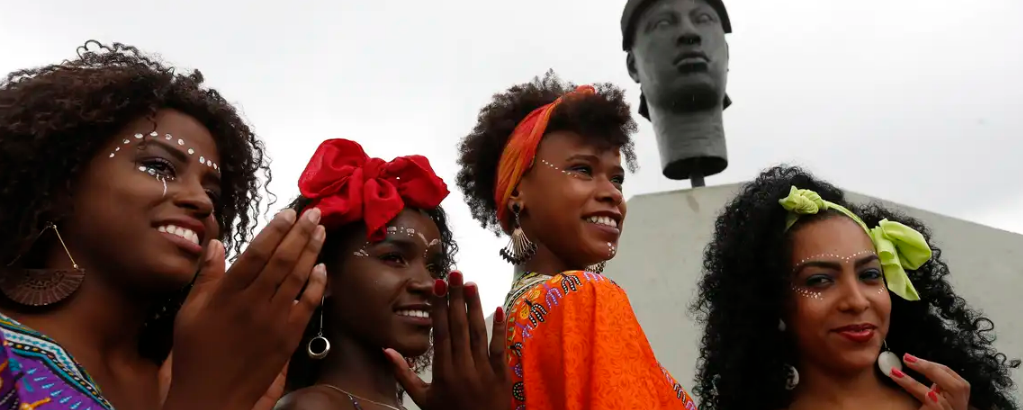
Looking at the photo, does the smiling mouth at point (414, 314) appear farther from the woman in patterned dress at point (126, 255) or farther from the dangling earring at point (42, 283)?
the dangling earring at point (42, 283)

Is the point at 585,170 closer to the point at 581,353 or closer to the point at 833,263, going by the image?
the point at 581,353

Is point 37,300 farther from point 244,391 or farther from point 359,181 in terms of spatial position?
point 359,181

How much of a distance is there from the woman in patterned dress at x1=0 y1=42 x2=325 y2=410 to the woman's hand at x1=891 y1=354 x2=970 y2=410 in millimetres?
1994

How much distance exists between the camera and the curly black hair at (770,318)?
2979 mm

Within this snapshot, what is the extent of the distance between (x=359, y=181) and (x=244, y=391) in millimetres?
1043

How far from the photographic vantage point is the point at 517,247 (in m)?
2.75

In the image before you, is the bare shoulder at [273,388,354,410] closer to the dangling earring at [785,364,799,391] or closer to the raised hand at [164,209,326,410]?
the raised hand at [164,209,326,410]

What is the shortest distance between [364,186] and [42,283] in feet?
3.04

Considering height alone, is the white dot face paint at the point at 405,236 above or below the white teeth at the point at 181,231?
below

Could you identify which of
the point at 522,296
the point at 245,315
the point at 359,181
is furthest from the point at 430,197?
the point at 245,315

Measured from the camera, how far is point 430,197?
2572 mm

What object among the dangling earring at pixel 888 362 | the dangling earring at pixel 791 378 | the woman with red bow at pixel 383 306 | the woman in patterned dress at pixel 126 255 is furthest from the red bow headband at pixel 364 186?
the dangling earring at pixel 888 362

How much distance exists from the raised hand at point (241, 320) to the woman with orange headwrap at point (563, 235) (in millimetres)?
692

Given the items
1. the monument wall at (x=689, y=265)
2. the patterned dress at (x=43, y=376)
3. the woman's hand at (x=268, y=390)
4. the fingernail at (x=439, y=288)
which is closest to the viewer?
the patterned dress at (x=43, y=376)
